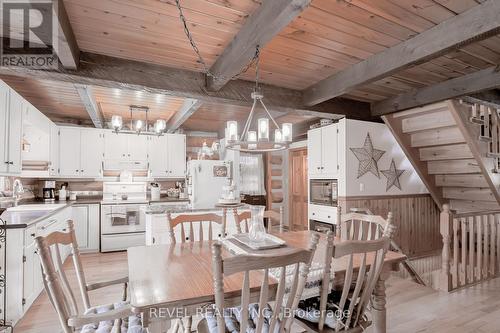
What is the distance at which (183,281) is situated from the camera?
145 centimetres

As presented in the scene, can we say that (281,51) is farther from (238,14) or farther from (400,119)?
(400,119)

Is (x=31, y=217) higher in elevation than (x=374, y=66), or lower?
lower

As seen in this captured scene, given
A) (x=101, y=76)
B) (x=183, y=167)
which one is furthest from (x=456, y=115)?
(x=183, y=167)

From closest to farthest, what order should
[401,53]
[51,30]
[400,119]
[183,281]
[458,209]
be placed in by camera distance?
[183,281] → [51,30] → [401,53] → [400,119] → [458,209]

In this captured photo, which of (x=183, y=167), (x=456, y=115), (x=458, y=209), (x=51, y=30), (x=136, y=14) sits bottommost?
(x=458, y=209)

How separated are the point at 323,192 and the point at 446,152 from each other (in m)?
1.82

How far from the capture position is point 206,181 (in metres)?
4.46

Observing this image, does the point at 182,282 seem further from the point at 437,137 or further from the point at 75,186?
the point at 75,186

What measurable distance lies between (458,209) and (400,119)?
2.17m

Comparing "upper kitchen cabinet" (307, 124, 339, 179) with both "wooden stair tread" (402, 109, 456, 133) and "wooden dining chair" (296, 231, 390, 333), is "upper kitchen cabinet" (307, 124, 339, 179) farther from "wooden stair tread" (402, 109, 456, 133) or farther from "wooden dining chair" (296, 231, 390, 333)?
"wooden dining chair" (296, 231, 390, 333)

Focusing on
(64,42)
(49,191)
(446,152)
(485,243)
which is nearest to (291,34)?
(64,42)

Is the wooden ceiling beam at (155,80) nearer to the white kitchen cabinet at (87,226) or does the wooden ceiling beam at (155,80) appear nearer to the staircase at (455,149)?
the staircase at (455,149)

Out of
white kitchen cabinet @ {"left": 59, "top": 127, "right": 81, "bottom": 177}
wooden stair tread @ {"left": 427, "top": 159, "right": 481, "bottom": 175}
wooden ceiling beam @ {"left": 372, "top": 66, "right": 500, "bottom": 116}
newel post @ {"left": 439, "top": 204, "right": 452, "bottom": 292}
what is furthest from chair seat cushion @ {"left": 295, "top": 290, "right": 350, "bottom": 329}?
white kitchen cabinet @ {"left": 59, "top": 127, "right": 81, "bottom": 177}

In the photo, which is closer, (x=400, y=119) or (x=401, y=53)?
(x=401, y=53)
